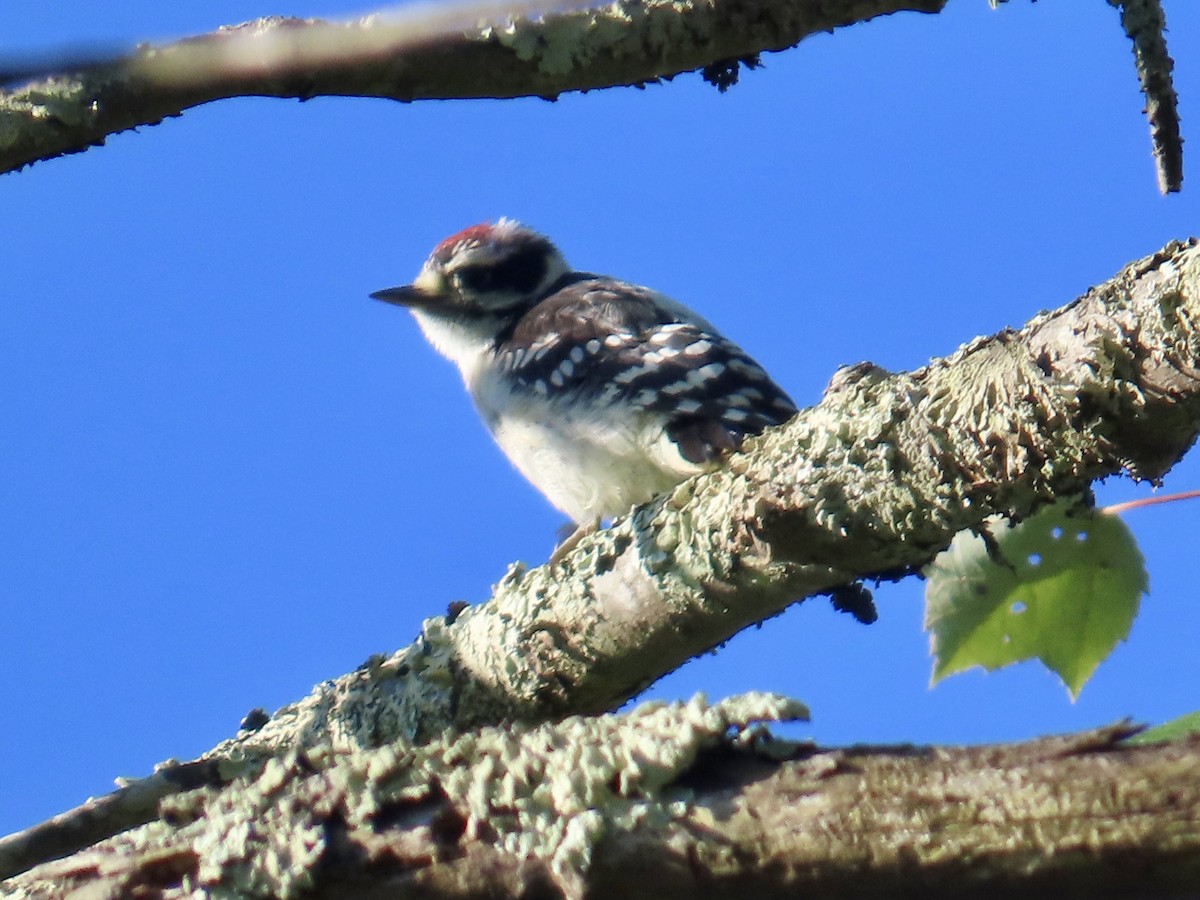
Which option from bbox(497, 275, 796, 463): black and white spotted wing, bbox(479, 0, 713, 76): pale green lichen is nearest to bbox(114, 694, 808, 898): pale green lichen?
bbox(479, 0, 713, 76): pale green lichen

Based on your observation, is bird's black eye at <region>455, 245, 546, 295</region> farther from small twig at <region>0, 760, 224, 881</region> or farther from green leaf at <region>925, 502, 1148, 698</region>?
green leaf at <region>925, 502, 1148, 698</region>

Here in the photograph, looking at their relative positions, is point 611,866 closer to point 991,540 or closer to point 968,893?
point 968,893

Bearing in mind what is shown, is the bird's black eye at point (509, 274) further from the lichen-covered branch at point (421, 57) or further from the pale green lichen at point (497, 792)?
the pale green lichen at point (497, 792)

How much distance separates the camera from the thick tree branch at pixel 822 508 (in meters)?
1.90

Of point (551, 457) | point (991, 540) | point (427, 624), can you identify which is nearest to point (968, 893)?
point (991, 540)

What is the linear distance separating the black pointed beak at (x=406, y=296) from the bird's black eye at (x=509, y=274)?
6.3 inches

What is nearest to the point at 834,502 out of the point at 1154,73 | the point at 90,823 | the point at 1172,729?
the point at 1172,729

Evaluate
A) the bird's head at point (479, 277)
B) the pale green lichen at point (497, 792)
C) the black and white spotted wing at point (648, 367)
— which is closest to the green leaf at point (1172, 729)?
the pale green lichen at point (497, 792)

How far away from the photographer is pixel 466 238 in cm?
602

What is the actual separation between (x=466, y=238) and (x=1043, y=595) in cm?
413

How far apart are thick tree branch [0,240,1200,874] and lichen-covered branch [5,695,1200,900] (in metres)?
0.65

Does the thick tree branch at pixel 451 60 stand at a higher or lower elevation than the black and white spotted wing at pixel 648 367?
lower

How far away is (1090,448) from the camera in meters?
1.96

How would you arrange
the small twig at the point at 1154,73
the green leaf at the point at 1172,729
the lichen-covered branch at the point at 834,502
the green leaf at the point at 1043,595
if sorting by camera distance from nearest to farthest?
the green leaf at the point at 1172,729 < the lichen-covered branch at the point at 834,502 < the green leaf at the point at 1043,595 < the small twig at the point at 1154,73
